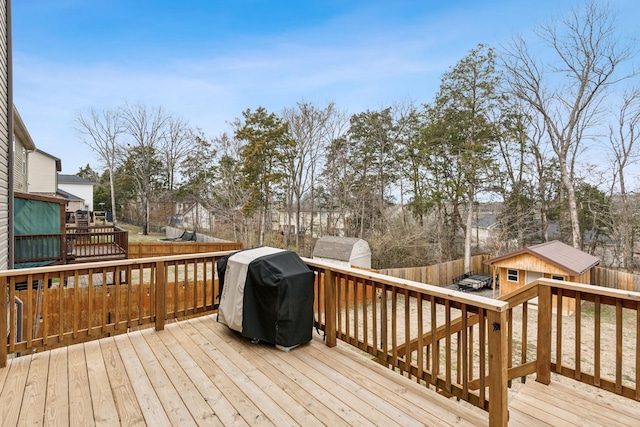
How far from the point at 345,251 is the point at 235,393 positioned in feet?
38.9

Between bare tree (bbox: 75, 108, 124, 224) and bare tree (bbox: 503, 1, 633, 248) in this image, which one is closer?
bare tree (bbox: 503, 1, 633, 248)

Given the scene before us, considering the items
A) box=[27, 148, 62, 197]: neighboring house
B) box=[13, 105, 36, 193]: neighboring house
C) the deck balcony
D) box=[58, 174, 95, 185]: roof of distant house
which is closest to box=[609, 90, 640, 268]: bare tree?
the deck balcony

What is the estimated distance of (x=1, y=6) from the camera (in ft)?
15.4

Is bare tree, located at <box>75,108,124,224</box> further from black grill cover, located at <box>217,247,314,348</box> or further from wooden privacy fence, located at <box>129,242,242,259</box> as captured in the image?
black grill cover, located at <box>217,247,314,348</box>

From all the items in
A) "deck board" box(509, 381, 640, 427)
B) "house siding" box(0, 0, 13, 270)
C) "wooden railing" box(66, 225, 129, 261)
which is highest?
"house siding" box(0, 0, 13, 270)

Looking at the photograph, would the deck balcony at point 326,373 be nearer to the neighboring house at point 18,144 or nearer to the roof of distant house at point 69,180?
the neighboring house at point 18,144

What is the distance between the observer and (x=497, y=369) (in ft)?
6.23

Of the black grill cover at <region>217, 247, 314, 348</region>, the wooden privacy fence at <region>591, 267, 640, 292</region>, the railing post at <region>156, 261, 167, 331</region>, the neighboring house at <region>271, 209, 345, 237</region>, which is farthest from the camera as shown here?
the neighboring house at <region>271, 209, 345, 237</region>

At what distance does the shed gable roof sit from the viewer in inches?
415

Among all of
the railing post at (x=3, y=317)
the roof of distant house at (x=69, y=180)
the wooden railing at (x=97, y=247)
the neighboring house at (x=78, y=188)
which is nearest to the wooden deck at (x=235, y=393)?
the railing post at (x=3, y=317)

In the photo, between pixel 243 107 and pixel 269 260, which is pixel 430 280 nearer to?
pixel 269 260

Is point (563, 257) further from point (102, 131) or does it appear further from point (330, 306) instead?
point (102, 131)

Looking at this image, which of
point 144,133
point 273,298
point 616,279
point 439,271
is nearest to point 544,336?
point 273,298

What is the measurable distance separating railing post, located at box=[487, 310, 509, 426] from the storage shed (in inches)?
464
